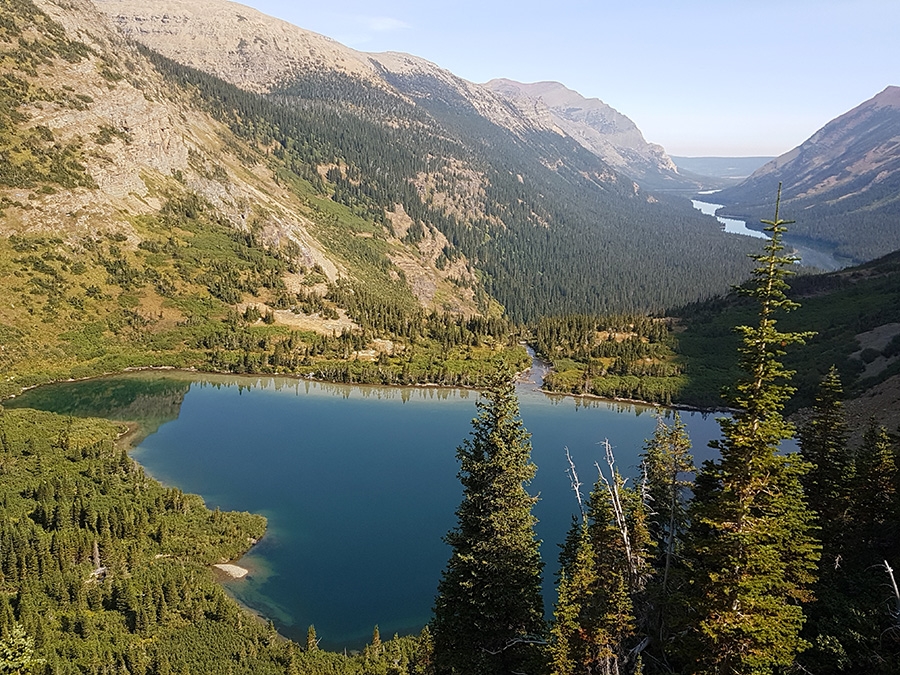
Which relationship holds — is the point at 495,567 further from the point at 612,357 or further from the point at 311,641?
the point at 612,357

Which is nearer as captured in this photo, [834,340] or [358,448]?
[358,448]

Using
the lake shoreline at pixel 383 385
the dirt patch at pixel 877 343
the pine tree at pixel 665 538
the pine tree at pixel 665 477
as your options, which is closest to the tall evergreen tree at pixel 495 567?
the pine tree at pixel 665 538

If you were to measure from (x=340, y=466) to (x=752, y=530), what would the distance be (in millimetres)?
71768

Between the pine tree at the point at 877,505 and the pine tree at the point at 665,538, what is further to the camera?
the pine tree at the point at 877,505

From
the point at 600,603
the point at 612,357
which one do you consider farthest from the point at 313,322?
the point at 600,603

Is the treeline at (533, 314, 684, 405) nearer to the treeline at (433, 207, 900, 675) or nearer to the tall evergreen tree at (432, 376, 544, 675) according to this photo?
the treeline at (433, 207, 900, 675)

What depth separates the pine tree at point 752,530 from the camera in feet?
67.1

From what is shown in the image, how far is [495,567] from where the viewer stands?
27.7 m

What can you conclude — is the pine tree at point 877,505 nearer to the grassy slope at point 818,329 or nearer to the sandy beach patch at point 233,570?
the sandy beach patch at point 233,570

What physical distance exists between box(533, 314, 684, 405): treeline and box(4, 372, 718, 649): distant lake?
636cm

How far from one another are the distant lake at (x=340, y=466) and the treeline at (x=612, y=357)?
636cm

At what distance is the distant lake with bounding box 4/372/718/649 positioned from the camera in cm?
5741

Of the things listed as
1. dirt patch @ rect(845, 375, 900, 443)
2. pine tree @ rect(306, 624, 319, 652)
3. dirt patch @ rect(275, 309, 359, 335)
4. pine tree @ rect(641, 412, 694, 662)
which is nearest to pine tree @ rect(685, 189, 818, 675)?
pine tree @ rect(641, 412, 694, 662)

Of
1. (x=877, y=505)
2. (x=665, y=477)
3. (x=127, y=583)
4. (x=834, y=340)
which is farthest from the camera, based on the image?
Result: (x=834, y=340)
